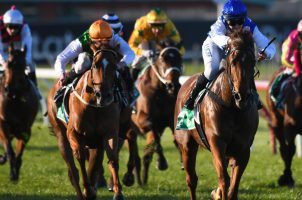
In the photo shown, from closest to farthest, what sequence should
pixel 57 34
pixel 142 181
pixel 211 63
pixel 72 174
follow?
pixel 211 63, pixel 72 174, pixel 142 181, pixel 57 34

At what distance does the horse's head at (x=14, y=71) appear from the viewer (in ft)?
38.1

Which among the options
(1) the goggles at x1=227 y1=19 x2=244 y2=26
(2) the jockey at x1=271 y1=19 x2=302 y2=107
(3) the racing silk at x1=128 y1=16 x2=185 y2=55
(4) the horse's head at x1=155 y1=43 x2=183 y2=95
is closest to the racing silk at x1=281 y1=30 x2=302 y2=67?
(2) the jockey at x1=271 y1=19 x2=302 y2=107

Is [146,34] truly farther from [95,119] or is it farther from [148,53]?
[95,119]

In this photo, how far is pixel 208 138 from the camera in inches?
317

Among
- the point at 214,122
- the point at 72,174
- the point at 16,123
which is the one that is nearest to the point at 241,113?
the point at 214,122

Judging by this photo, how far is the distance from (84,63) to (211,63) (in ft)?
5.42

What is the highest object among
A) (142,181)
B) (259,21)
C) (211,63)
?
(211,63)

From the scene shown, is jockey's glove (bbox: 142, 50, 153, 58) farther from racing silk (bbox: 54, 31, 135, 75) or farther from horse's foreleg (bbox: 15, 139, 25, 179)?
racing silk (bbox: 54, 31, 135, 75)

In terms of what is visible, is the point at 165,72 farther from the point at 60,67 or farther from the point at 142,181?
the point at 60,67

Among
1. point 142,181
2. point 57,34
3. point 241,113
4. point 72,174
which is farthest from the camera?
point 57,34

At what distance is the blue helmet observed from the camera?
820 cm

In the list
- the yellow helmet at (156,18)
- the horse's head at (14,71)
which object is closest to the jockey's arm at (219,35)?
the horse's head at (14,71)

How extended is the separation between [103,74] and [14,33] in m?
4.41

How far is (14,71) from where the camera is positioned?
38.3 ft
